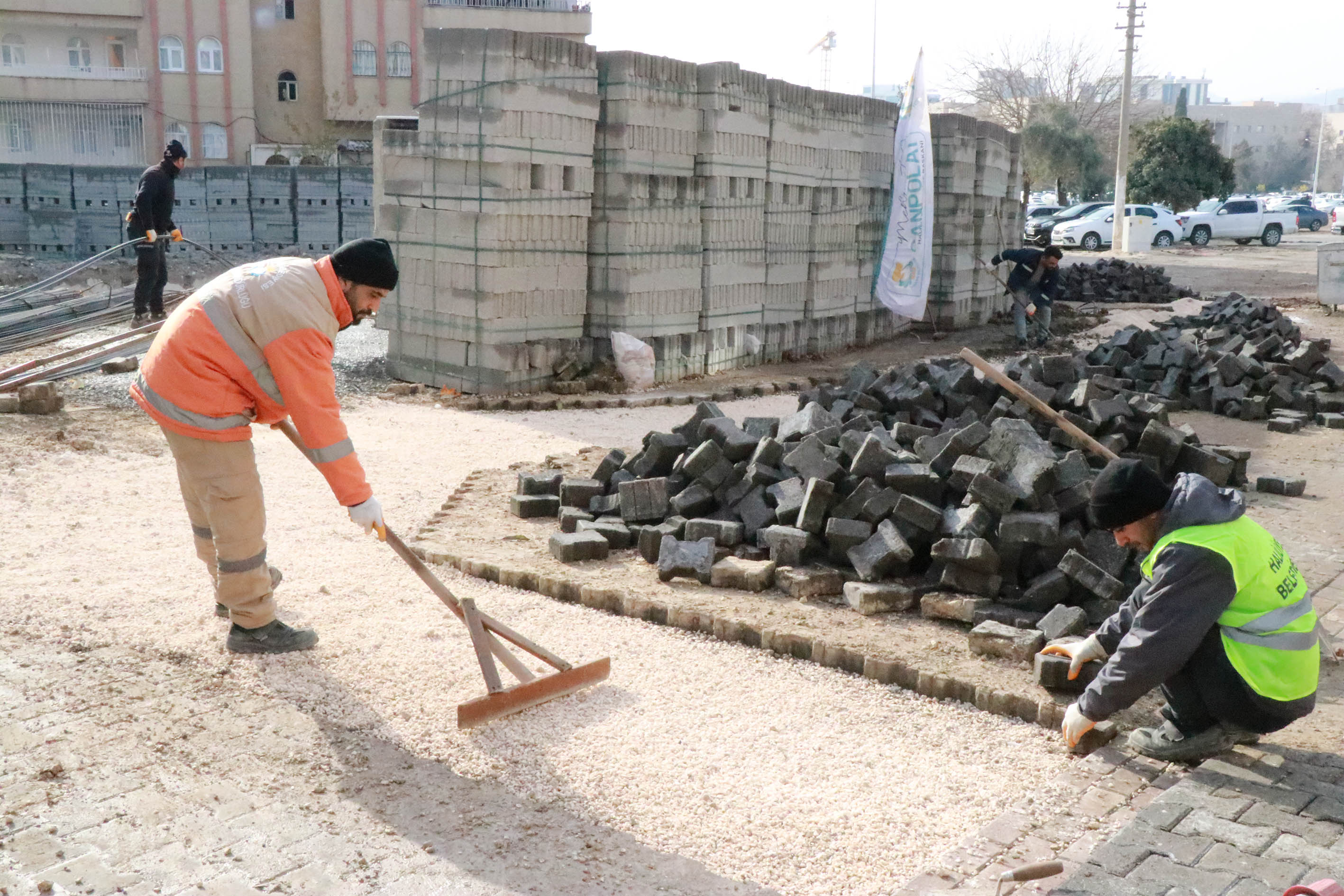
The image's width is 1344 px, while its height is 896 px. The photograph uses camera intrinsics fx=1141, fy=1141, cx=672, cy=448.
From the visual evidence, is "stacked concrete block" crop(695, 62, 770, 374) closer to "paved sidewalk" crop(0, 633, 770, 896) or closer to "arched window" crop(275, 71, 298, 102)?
"paved sidewalk" crop(0, 633, 770, 896)

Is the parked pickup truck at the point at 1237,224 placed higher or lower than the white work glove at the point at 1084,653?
higher

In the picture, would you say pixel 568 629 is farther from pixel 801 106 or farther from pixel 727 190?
pixel 801 106

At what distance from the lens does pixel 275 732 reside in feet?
13.2

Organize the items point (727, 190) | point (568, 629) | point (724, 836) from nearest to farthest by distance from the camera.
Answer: point (724, 836), point (568, 629), point (727, 190)

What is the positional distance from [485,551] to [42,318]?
9.20 metres

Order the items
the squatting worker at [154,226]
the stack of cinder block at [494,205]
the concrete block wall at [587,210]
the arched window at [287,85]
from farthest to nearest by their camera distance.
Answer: the arched window at [287,85] < the squatting worker at [154,226] < the concrete block wall at [587,210] < the stack of cinder block at [494,205]

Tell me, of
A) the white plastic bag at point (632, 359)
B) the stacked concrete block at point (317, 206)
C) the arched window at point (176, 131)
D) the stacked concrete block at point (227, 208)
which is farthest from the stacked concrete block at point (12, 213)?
the arched window at point (176, 131)

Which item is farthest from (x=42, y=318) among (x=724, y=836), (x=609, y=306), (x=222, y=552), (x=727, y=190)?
(x=724, y=836)

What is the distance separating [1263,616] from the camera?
3740 millimetres

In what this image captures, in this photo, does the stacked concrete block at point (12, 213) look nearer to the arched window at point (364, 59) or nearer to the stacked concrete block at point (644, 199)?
the stacked concrete block at point (644, 199)

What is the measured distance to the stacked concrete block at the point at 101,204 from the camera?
19375 mm

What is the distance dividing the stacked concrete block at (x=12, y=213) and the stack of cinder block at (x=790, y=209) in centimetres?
1380

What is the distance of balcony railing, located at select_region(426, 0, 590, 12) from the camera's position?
131 feet

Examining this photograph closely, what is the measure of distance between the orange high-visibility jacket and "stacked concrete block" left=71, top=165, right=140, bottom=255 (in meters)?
17.0
